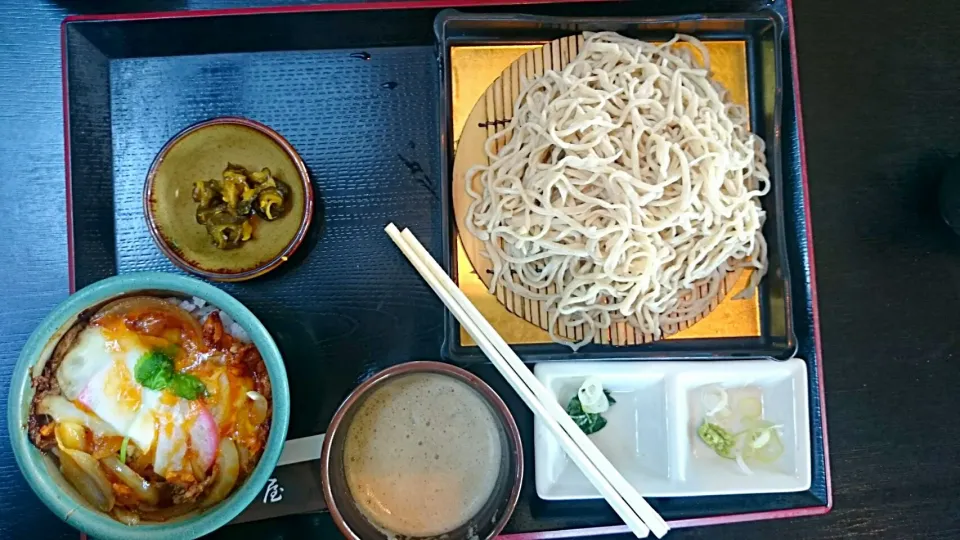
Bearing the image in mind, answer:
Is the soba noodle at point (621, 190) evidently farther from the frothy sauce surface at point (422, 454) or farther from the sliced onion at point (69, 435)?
the sliced onion at point (69, 435)

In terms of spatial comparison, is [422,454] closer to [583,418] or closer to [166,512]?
[583,418]

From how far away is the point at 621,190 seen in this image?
179 centimetres

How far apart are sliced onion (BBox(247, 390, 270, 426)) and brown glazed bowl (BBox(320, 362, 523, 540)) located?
6.1 inches

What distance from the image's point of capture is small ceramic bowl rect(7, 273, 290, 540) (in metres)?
1.48

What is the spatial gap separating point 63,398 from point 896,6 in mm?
2462

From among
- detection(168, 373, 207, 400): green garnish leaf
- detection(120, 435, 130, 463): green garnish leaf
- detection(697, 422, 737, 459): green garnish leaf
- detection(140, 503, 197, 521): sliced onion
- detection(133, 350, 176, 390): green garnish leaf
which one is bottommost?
detection(140, 503, 197, 521): sliced onion

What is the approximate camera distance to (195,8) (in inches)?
75.8

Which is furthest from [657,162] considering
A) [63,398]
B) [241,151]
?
[63,398]

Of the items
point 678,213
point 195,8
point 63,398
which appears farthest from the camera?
point 195,8

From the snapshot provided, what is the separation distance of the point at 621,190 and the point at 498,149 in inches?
14.5

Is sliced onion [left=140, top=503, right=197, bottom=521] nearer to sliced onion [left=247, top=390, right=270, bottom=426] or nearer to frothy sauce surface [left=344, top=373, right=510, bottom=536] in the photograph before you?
sliced onion [left=247, top=390, right=270, bottom=426]

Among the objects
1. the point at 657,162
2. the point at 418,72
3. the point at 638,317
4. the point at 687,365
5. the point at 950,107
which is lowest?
the point at 687,365

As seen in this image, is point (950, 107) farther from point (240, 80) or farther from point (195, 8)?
point (195, 8)

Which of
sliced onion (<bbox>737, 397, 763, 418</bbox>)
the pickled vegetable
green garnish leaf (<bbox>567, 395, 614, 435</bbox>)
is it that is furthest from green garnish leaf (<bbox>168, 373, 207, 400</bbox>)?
sliced onion (<bbox>737, 397, 763, 418</bbox>)
